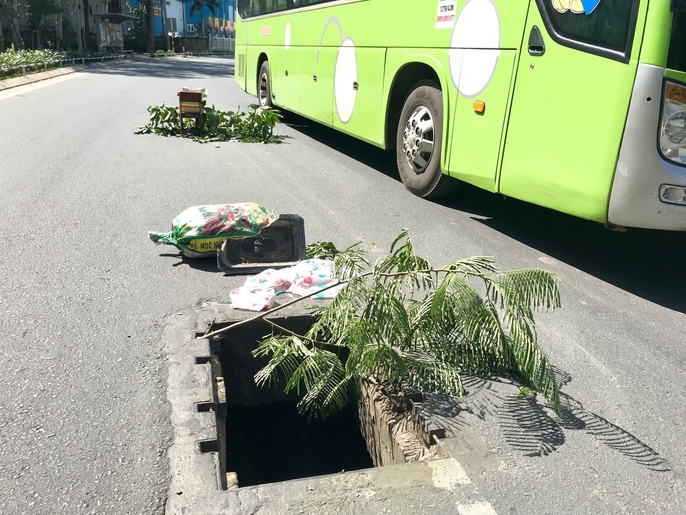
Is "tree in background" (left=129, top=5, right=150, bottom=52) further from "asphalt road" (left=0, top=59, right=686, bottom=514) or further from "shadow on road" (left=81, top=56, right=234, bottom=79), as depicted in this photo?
"asphalt road" (left=0, top=59, right=686, bottom=514)

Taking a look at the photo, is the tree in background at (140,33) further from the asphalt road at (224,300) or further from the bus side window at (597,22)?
the bus side window at (597,22)

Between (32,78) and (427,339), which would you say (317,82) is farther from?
(32,78)

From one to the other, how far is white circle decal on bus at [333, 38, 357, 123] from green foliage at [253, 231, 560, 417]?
5528 mm

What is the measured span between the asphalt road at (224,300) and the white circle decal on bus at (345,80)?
0.80 m

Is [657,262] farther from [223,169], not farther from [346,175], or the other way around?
[223,169]

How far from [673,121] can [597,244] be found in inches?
67.4

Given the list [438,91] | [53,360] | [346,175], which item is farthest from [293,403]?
[346,175]

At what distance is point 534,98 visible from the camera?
509 cm

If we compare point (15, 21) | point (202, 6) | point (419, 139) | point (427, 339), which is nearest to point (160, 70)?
point (15, 21)

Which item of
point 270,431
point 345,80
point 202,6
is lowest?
point 270,431

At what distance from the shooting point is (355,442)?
3.71m

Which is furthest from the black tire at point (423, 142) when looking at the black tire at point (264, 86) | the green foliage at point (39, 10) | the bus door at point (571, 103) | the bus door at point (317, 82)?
the green foliage at point (39, 10)

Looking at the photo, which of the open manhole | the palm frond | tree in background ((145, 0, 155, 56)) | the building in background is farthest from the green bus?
tree in background ((145, 0, 155, 56))

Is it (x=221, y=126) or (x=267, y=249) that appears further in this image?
(x=221, y=126)
